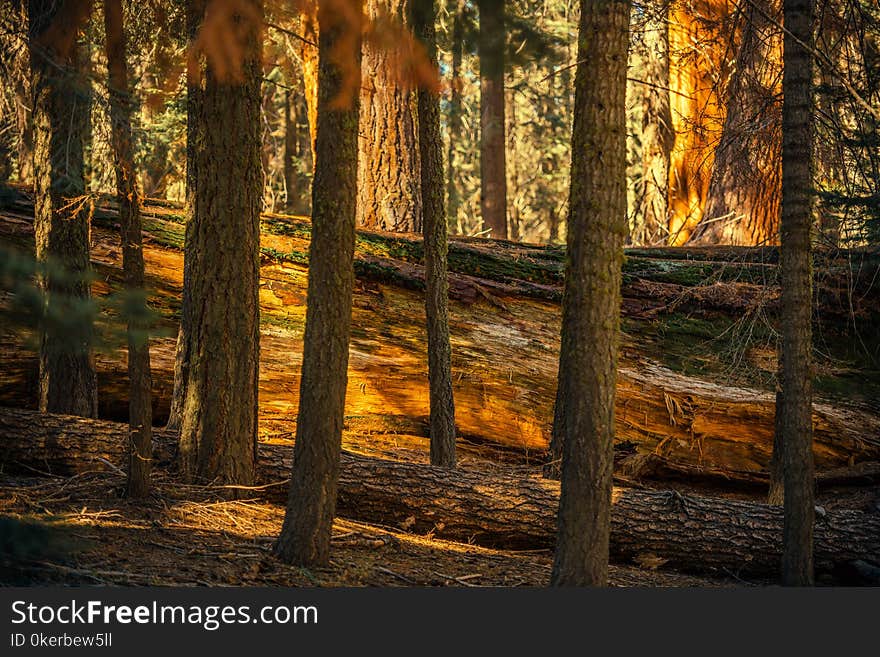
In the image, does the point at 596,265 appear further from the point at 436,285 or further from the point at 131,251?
the point at 436,285

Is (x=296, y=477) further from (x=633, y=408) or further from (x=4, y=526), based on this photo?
(x=633, y=408)

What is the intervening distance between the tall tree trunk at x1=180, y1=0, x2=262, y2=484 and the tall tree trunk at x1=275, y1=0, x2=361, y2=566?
167 centimetres

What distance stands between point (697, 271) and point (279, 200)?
1703 centimetres

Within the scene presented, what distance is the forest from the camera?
577 cm

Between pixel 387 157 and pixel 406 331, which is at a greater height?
pixel 387 157

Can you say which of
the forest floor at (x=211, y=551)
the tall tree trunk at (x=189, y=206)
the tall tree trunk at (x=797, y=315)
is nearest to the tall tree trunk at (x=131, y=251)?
the forest floor at (x=211, y=551)

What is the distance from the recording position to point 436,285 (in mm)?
9242

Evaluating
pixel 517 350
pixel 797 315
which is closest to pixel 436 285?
pixel 517 350

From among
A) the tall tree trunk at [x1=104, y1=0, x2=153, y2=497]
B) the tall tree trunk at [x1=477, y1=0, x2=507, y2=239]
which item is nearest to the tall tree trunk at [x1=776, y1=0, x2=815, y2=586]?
the tall tree trunk at [x1=104, y1=0, x2=153, y2=497]

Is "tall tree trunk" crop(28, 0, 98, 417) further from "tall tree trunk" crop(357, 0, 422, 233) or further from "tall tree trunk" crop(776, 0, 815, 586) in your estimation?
"tall tree trunk" crop(776, 0, 815, 586)

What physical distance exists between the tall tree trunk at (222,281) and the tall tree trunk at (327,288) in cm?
167

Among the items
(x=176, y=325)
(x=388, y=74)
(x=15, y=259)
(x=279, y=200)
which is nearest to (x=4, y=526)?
(x=15, y=259)

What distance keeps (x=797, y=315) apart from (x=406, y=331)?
4.78m

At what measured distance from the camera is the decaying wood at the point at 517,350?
33.6 ft
